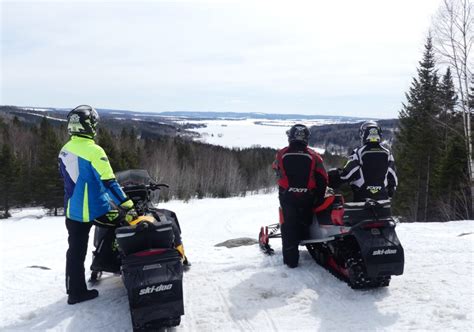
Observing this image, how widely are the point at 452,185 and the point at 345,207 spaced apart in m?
23.9

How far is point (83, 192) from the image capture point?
4246 mm

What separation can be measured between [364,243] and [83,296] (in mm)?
3195

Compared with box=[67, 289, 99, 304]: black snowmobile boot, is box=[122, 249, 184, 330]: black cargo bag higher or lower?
higher

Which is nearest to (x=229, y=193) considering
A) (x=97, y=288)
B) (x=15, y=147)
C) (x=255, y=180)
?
(x=255, y=180)

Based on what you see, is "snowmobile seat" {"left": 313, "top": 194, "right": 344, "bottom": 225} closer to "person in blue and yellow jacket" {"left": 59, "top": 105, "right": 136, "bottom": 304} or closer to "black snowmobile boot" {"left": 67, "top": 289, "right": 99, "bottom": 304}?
"person in blue and yellow jacket" {"left": 59, "top": 105, "right": 136, "bottom": 304}

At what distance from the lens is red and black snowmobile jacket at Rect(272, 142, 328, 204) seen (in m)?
5.44

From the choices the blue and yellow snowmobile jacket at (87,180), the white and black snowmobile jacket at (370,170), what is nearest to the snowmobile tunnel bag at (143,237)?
the blue and yellow snowmobile jacket at (87,180)

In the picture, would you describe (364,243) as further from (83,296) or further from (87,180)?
(83,296)

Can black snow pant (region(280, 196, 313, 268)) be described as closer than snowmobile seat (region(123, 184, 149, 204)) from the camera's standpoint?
No

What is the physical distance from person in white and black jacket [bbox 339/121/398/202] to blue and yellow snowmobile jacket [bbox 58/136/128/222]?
9.65 ft

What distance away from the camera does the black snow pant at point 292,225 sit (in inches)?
215

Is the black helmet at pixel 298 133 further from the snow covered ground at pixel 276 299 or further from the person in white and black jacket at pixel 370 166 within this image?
the snow covered ground at pixel 276 299

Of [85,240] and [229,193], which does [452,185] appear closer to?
[85,240]

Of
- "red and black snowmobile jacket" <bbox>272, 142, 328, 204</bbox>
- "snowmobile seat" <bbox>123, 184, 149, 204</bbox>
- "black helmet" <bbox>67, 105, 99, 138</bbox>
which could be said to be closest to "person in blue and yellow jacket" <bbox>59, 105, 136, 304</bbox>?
"black helmet" <bbox>67, 105, 99, 138</bbox>
